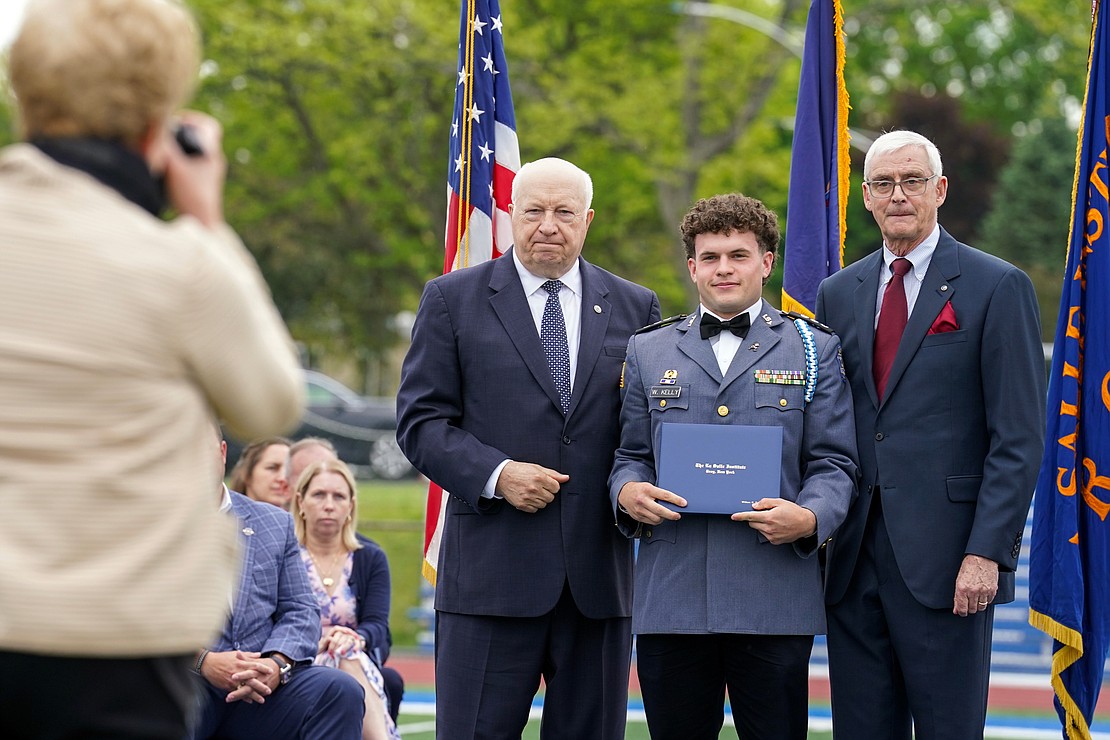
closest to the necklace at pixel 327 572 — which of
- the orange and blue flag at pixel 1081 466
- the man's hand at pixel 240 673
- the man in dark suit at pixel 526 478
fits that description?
the man's hand at pixel 240 673

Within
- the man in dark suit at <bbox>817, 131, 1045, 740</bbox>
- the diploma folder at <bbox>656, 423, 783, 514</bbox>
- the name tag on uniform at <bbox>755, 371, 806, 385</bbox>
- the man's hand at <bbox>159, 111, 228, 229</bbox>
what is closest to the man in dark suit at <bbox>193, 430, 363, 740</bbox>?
the diploma folder at <bbox>656, 423, 783, 514</bbox>

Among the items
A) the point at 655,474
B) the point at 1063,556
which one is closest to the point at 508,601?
the point at 655,474

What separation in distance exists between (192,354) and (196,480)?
0.69ft

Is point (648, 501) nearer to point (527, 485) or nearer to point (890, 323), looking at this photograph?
point (527, 485)

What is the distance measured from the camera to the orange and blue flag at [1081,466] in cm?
462

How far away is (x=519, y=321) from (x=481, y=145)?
1783 mm

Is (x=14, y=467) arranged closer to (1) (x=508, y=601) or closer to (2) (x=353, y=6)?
(1) (x=508, y=601)

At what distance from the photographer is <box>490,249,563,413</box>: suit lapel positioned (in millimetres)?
4465

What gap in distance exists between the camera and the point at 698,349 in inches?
170

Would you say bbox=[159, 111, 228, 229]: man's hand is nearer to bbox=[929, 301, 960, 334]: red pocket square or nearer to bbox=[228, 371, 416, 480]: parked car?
bbox=[929, 301, 960, 334]: red pocket square

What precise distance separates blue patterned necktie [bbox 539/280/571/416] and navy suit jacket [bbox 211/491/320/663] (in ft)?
4.76

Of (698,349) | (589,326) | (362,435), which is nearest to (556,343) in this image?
(589,326)

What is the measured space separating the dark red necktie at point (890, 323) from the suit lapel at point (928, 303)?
4cm

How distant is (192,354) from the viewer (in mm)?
2268
